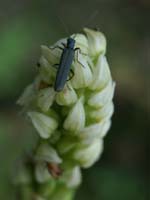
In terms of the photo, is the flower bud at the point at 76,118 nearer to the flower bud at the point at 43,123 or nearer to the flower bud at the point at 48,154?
the flower bud at the point at 43,123

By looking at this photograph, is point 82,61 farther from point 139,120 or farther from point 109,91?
point 139,120

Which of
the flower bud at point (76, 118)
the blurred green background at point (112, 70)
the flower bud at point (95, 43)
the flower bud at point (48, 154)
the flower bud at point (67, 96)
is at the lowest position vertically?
the blurred green background at point (112, 70)

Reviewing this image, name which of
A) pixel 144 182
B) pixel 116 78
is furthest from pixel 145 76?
pixel 144 182

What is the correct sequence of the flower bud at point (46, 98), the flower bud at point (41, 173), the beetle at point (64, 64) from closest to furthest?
the beetle at point (64, 64)
the flower bud at point (46, 98)
the flower bud at point (41, 173)

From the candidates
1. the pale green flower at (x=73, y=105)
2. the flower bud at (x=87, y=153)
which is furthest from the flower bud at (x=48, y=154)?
the flower bud at (x=87, y=153)

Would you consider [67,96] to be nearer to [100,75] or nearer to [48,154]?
[100,75]

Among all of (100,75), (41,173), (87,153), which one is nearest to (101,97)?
(100,75)

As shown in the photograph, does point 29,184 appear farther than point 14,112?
No
